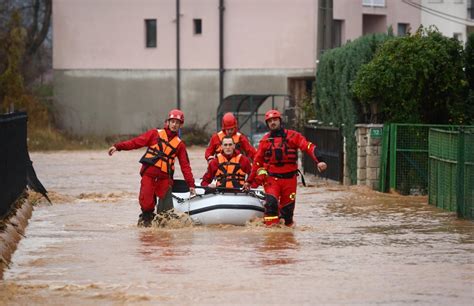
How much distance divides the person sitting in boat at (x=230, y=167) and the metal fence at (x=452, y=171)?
11.7ft

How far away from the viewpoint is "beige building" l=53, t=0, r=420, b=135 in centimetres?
5819

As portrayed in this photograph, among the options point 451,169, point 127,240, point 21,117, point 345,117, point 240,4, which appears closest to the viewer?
point 127,240

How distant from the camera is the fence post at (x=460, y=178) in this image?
22297 millimetres

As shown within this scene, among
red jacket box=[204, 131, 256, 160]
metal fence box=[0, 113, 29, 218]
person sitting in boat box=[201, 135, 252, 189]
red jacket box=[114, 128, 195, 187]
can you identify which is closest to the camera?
metal fence box=[0, 113, 29, 218]

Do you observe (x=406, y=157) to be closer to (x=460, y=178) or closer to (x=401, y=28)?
(x=460, y=178)

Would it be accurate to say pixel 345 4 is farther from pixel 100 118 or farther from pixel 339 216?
pixel 339 216

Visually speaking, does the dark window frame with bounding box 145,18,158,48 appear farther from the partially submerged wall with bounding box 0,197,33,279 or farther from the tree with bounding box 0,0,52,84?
the partially submerged wall with bounding box 0,197,33,279

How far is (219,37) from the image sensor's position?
58.9m

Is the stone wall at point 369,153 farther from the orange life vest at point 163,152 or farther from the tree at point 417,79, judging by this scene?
the orange life vest at point 163,152

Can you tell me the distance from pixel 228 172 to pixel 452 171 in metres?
4.18

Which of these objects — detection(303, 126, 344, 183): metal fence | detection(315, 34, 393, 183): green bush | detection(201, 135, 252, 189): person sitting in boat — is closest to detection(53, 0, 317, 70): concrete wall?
detection(303, 126, 344, 183): metal fence

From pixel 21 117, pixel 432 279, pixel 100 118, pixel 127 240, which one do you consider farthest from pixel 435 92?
pixel 100 118

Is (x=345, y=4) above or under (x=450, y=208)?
above

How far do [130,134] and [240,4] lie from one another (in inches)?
302
